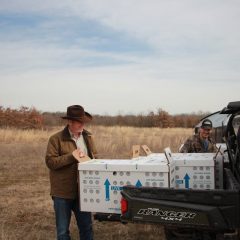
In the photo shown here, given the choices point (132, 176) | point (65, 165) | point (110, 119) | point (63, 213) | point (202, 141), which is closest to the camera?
point (132, 176)

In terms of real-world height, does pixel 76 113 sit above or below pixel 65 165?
above

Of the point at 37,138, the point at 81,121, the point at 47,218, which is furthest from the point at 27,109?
the point at 81,121

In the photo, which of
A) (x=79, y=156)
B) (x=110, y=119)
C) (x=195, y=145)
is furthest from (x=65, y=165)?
(x=110, y=119)

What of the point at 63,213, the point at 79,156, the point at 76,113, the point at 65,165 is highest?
the point at 76,113

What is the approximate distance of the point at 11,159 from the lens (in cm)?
1673

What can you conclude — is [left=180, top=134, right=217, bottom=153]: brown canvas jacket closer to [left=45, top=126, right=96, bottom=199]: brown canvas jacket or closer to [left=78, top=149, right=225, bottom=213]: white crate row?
[left=78, top=149, right=225, bottom=213]: white crate row

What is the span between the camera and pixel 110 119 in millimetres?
56625

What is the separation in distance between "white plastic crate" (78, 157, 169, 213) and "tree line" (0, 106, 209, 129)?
28.4 m

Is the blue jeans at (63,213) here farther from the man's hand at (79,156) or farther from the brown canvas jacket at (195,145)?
the brown canvas jacket at (195,145)

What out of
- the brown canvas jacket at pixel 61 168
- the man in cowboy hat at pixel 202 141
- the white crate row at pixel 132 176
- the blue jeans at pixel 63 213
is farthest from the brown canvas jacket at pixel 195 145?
the brown canvas jacket at pixel 61 168

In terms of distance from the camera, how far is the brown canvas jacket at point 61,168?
5188mm

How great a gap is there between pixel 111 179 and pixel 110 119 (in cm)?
5191

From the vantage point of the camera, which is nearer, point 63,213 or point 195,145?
point 63,213

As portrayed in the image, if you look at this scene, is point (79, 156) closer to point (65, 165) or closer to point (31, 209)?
point (65, 165)
